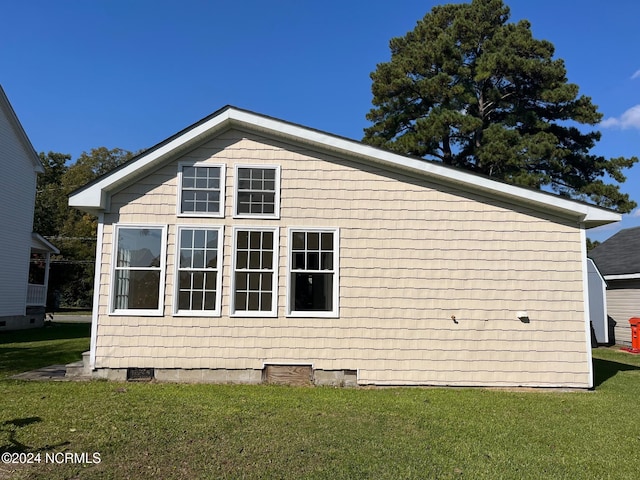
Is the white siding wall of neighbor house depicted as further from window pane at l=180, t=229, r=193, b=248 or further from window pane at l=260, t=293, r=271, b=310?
window pane at l=260, t=293, r=271, b=310

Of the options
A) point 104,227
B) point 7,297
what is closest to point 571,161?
point 104,227

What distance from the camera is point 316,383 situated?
8023 millimetres

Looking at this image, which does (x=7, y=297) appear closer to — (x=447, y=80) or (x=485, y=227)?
(x=485, y=227)

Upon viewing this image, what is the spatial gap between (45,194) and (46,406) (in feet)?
130

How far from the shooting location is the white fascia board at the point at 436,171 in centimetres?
816

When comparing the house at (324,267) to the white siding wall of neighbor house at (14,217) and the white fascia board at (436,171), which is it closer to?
the white fascia board at (436,171)

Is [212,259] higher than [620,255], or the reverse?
[620,255]

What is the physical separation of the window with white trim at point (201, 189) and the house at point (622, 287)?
49.3 ft

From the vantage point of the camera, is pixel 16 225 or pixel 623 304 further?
pixel 16 225

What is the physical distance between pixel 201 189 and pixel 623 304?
52.9 ft

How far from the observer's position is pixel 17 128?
58.3ft

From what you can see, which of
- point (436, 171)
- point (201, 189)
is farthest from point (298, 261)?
point (436, 171)

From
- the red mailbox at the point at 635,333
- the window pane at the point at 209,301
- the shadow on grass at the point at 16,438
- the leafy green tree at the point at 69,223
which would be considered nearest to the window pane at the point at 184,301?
the window pane at the point at 209,301

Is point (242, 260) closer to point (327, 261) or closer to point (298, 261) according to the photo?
point (298, 261)
